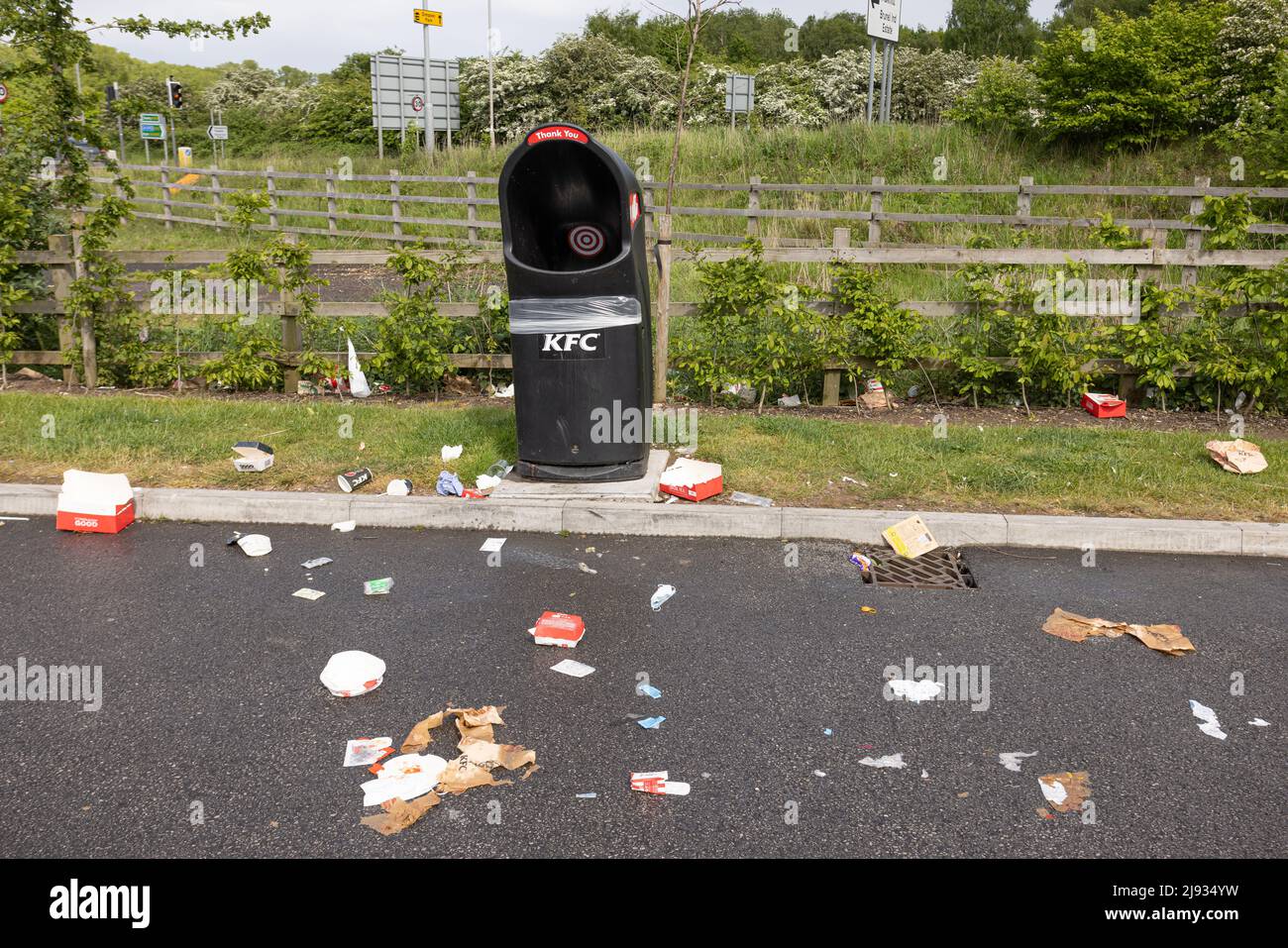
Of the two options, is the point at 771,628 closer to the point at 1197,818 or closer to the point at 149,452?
the point at 1197,818

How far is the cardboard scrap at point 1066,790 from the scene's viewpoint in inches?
128

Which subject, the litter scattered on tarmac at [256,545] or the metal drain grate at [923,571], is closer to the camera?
the metal drain grate at [923,571]

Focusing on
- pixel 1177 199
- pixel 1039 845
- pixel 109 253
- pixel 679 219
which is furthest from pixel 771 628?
pixel 1177 199

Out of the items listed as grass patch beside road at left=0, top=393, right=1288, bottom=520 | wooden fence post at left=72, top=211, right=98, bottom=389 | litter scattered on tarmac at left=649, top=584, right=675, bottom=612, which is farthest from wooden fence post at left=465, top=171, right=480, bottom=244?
litter scattered on tarmac at left=649, top=584, right=675, bottom=612

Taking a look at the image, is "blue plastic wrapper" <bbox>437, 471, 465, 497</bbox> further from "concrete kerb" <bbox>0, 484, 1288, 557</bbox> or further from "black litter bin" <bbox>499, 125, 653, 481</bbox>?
"black litter bin" <bbox>499, 125, 653, 481</bbox>

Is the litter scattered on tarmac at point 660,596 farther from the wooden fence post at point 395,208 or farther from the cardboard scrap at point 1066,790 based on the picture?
the wooden fence post at point 395,208

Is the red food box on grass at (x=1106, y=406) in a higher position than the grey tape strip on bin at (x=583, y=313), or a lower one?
lower

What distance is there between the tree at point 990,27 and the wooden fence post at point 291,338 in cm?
5384

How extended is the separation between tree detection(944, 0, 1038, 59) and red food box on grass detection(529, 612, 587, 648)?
57224 mm

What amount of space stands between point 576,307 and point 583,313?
0.05 meters

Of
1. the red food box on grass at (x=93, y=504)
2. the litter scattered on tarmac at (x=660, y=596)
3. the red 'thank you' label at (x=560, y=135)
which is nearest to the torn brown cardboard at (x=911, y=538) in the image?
the litter scattered on tarmac at (x=660, y=596)

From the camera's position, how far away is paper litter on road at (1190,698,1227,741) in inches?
146

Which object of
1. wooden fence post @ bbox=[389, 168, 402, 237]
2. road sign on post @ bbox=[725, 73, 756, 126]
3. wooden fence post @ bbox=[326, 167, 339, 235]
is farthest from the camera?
road sign on post @ bbox=[725, 73, 756, 126]

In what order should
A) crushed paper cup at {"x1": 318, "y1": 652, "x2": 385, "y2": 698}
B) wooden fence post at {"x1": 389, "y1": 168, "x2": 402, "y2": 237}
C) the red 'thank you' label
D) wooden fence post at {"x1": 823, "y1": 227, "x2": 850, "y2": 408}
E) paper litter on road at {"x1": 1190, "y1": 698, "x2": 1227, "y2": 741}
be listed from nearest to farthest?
1. paper litter on road at {"x1": 1190, "y1": 698, "x2": 1227, "y2": 741}
2. crushed paper cup at {"x1": 318, "y1": 652, "x2": 385, "y2": 698}
3. the red 'thank you' label
4. wooden fence post at {"x1": 823, "y1": 227, "x2": 850, "y2": 408}
5. wooden fence post at {"x1": 389, "y1": 168, "x2": 402, "y2": 237}
